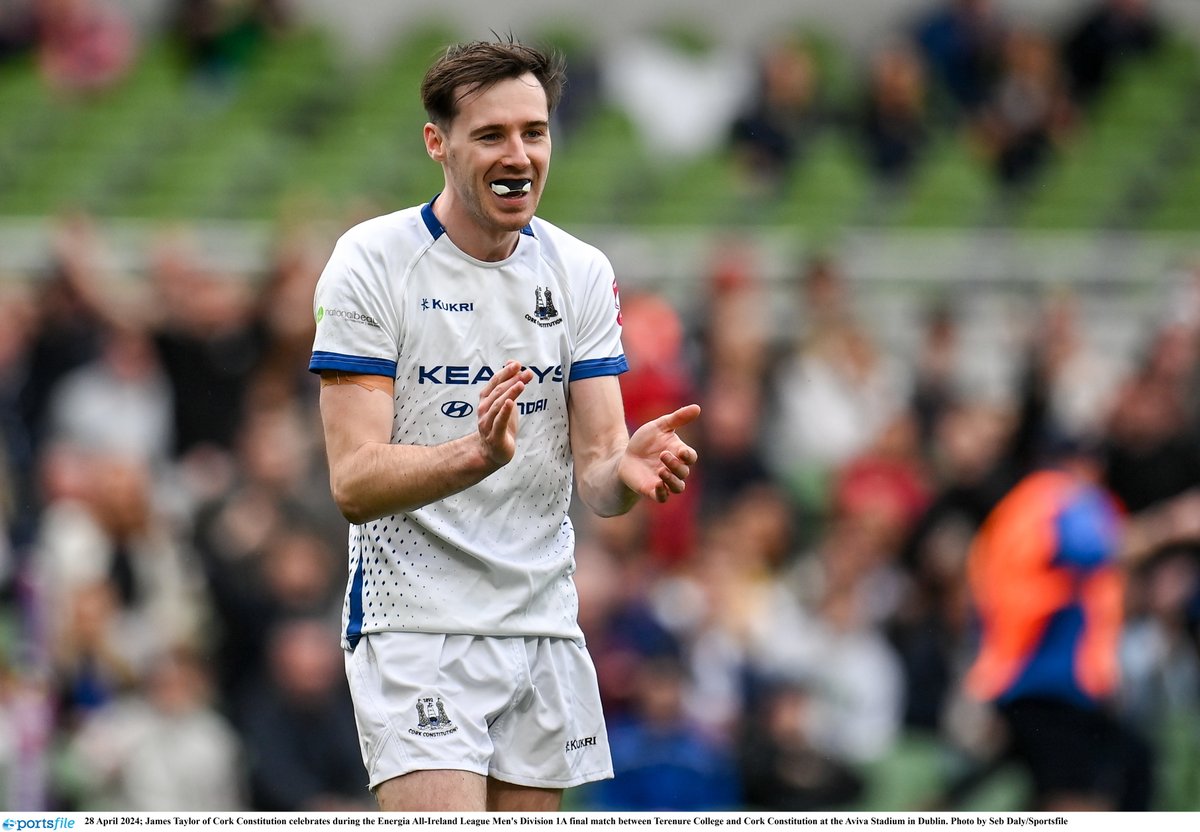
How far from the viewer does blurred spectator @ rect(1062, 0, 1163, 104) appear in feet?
53.7

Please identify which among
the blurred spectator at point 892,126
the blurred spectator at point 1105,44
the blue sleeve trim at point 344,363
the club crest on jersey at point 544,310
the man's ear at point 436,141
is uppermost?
the blurred spectator at point 1105,44

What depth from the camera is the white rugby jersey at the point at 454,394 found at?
451 centimetres

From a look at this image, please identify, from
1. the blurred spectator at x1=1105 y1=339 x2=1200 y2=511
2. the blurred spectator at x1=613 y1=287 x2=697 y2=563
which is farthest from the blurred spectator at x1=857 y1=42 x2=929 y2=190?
the blurred spectator at x1=1105 y1=339 x2=1200 y2=511

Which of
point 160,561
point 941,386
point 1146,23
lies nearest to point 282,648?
point 160,561

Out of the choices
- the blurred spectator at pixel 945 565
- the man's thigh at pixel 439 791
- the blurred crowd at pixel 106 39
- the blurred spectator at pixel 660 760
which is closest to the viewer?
the man's thigh at pixel 439 791

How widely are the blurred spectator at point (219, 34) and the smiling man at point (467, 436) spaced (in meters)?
12.0

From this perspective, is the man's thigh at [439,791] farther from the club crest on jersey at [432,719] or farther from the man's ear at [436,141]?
the man's ear at [436,141]

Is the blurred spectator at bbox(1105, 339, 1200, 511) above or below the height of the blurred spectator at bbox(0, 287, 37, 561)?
below

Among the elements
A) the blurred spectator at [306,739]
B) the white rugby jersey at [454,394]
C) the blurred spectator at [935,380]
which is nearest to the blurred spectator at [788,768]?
the blurred spectator at [306,739]

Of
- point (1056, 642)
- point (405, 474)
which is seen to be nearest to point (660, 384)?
point (1056, 642)

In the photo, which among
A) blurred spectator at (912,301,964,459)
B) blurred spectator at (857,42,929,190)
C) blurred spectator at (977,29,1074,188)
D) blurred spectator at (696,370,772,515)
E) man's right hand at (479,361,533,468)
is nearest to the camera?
man's right hand at (479,361,533,468)

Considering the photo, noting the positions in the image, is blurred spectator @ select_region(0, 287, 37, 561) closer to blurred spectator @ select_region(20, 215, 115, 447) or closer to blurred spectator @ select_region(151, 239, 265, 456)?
blurred spectator @ select_region(20, 215, 115, 447)

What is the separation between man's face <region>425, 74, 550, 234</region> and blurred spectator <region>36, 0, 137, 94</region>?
478 inches
